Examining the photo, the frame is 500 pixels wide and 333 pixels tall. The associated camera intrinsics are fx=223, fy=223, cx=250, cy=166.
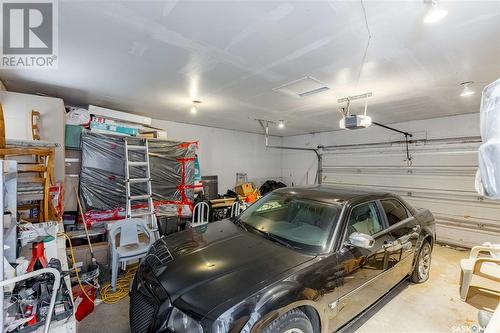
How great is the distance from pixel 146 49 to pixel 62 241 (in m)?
2.11

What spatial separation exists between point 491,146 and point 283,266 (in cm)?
135

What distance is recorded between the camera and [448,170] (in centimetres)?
478

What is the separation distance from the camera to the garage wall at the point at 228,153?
19.5 ft

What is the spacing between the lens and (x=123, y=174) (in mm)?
3965

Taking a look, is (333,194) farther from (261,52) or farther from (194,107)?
(194,107)

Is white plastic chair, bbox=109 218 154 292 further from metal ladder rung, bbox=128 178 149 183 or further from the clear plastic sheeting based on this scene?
the clear plastic sheeting

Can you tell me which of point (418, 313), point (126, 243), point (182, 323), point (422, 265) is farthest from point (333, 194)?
point (126, 243)

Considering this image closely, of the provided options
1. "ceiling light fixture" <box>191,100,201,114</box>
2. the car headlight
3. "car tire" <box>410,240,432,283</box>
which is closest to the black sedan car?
the car headlight

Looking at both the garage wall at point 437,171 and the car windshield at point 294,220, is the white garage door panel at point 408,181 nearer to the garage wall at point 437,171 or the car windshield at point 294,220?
the garage wall at point 437,171

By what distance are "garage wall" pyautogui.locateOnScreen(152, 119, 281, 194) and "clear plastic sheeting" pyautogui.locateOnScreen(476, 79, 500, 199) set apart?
18.0 feet

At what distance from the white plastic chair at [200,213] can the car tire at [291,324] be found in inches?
122

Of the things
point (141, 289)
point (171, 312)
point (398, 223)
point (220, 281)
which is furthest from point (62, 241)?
point (398, 223)

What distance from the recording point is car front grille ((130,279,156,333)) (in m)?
1.53

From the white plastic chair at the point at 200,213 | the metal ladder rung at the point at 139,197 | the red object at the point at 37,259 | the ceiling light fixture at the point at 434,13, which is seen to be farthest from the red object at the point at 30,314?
the white plastic chair at the point at 200,213
